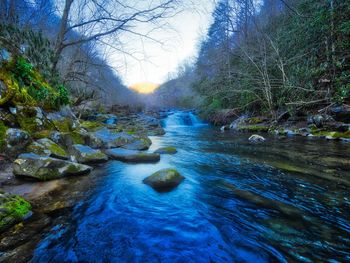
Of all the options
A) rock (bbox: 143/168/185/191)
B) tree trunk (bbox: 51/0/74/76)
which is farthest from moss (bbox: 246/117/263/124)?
tree trunk (bbox: 51/0/74/76)

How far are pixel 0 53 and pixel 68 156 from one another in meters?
3.36

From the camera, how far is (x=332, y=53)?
30.1 feet

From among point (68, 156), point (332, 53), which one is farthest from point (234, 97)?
point (68, 156)

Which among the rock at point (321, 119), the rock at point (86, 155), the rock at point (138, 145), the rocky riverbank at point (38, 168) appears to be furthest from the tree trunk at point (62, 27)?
the rock at point (321, 119)

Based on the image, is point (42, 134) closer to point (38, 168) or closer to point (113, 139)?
point (38, 168)

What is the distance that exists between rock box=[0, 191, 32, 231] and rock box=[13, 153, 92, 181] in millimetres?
1129

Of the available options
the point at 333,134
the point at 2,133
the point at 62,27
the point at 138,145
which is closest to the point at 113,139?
the point at 138,145

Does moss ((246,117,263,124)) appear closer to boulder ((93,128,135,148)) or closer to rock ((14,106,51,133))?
boulder ((93,128,135,148))

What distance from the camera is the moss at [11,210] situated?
2.43 metres

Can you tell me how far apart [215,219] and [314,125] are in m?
9.59

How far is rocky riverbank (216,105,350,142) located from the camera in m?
8.97

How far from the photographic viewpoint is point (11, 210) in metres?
2.57

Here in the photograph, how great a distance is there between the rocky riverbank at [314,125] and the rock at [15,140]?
10.2 meters

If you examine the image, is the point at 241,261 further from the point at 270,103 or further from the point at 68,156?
the point at 270,103
